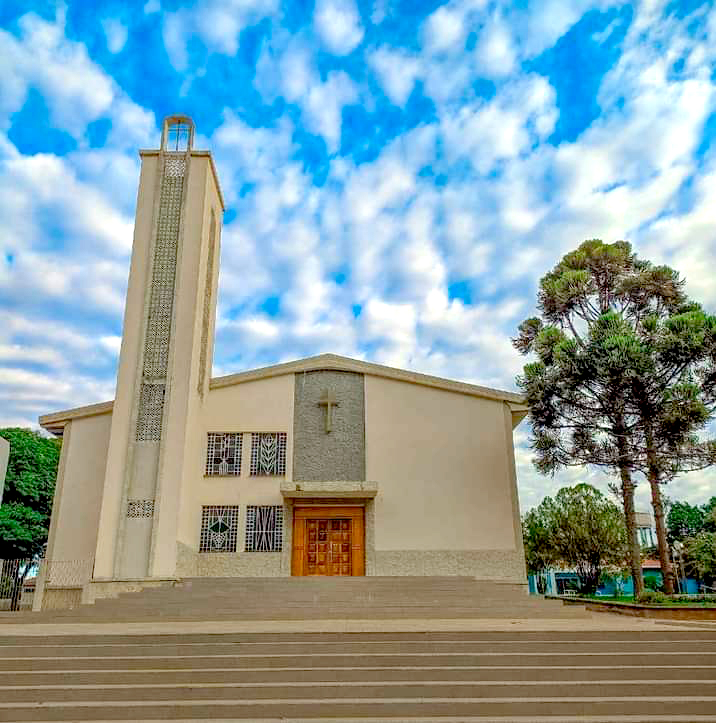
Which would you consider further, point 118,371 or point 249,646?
point 118,371

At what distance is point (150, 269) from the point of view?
1545 cm

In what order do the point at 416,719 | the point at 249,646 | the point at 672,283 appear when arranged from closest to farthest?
1. the point at 416,719
2. the point at 249,646
3. the point at 672,283

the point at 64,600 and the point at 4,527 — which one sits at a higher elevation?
the point at 4,527

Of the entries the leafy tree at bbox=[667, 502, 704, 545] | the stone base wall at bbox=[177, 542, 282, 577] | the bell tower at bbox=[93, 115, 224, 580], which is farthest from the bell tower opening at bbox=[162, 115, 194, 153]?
the leafy tree at bbox=[667, 502, 704, 545]

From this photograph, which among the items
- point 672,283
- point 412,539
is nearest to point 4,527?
point 412,539

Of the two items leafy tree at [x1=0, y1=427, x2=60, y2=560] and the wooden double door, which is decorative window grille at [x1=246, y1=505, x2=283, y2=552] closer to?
the wooden double door

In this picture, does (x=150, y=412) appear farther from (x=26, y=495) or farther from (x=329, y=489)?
(x=26, y=495)

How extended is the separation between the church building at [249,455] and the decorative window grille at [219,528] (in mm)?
32

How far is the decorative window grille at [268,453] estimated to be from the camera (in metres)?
15.7

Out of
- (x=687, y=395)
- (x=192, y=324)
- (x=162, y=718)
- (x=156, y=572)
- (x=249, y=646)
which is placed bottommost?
(x=162, y=718)

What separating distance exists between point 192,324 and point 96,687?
30.4ft

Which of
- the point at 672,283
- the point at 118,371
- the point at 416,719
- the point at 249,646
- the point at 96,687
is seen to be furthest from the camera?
the point at 672,283

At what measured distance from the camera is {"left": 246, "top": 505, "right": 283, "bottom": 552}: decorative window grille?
49.5 feet

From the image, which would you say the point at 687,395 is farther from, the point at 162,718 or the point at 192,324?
the point at 162,718
